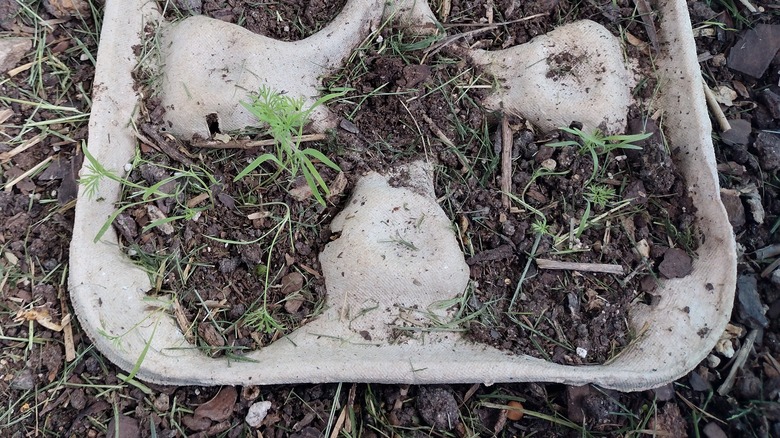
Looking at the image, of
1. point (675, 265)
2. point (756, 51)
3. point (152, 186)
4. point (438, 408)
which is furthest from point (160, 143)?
point (756, 51)

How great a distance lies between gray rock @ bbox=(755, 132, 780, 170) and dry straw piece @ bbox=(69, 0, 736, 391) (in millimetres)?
233

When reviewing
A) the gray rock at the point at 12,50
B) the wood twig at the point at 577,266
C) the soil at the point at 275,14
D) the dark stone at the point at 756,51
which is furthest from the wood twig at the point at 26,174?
the dark stone at the point at 756,51

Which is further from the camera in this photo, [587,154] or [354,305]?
[587,154]

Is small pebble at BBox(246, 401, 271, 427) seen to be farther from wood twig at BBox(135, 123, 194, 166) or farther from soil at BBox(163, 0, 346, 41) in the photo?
soil at BBox(163, 0, 346, 41)

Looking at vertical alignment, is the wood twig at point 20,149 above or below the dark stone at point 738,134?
above

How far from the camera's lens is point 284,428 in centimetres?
158

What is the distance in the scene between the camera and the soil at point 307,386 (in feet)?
5.15

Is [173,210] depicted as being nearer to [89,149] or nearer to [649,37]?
[89,149]

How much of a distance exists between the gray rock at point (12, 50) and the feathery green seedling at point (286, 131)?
2.38 ft

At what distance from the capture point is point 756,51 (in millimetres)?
1938

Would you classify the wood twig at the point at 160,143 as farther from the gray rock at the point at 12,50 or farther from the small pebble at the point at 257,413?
the small pebble at the point at 257,413

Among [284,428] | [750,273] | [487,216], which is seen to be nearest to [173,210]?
[284,428]

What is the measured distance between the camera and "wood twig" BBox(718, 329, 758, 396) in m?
1.65

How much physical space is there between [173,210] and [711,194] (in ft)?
4.85
